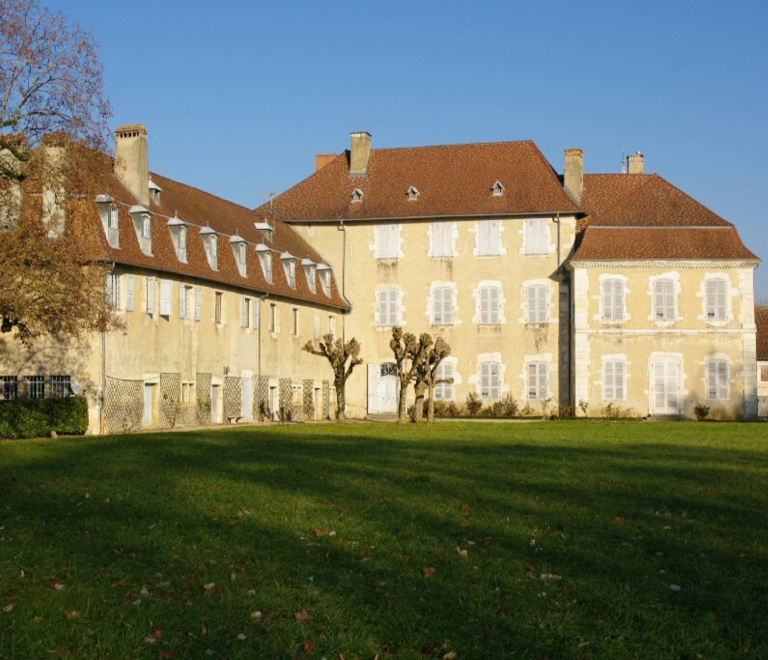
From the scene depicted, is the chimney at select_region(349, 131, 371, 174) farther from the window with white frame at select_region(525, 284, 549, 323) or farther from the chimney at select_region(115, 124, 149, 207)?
the chimney at select_region(115, 124, 149, 207)

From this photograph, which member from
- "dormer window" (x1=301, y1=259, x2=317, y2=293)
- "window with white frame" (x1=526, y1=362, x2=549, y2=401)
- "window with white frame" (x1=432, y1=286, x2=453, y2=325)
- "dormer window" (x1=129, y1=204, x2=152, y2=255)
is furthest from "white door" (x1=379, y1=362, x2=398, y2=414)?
"dormer window" (x1=129, y1=204, x2=152, y2=255)

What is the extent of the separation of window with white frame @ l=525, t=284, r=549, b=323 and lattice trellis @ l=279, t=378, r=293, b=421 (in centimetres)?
906

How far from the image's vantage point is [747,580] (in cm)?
743

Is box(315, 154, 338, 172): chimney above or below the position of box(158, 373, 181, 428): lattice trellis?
above

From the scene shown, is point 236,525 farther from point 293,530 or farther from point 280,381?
point 280,381

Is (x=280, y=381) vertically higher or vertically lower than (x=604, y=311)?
lower

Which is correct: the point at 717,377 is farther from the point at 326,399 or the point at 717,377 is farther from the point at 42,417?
the point at 42,417

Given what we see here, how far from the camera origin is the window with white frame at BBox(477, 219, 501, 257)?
1545 inches

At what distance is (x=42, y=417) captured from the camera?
25.0 metres

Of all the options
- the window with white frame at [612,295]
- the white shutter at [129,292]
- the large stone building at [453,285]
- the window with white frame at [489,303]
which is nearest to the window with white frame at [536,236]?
the large stone building at [453,285]

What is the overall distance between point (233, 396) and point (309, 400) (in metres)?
5.90

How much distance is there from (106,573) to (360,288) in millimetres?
33310

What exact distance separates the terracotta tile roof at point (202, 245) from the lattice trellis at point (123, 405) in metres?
3.08

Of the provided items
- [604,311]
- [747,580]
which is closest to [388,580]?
[747,580]
